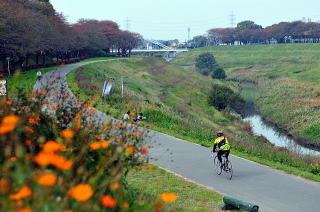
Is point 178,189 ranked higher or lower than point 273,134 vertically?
higher

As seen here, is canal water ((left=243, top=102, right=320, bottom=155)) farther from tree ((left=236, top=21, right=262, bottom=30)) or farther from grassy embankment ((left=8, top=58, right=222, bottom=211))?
tree ((left=236, top=21, right=262, bottom=30))

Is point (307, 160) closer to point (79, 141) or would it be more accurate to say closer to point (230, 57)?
point (79, 141)

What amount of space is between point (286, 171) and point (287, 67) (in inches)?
2821

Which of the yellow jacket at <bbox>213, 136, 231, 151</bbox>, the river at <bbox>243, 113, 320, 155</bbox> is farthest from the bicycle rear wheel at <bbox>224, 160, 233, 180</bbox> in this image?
the river at <bbox>243, 113, 320, 155</bbox>

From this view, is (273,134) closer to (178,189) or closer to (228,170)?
(228,170)

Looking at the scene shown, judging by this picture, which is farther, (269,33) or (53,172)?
(269,33)

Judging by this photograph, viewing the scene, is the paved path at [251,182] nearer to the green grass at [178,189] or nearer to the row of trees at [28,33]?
the green grass at [178,189]

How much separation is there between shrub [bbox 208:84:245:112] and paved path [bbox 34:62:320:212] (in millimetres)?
26051

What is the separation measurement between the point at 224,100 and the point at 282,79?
29.8 m

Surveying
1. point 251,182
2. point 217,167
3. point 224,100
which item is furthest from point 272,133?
point 251,182

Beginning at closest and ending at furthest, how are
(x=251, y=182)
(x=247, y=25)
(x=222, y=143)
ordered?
(x=251, y=182)
(x=222, y=143)
(x=247, y=25)

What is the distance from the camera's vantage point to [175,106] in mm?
37750

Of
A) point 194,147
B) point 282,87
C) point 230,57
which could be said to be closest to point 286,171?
point 194,147

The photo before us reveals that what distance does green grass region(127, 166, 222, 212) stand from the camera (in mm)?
9281
